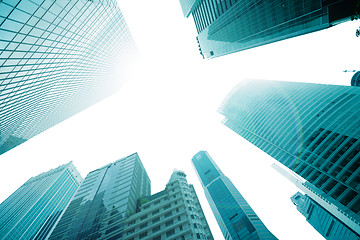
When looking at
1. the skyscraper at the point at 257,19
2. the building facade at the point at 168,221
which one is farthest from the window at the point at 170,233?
the skyscraper at the point at 257,19

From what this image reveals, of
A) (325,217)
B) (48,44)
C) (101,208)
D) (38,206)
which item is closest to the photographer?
(48,44)

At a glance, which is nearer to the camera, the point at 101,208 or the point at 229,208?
the point at 101,208

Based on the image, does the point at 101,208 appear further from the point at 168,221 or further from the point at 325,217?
the point at 325,217

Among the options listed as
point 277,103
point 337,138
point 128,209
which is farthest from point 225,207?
point 128,209

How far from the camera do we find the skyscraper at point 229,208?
112 metres

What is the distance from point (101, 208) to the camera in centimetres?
5709

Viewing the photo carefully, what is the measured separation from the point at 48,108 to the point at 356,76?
525 ft

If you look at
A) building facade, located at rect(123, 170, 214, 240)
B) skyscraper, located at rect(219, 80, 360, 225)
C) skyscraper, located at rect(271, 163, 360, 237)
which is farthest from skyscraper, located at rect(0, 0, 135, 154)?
skyscraper, located at rect(271, 163, 360, 237)

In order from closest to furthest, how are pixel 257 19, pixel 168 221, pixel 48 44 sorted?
pixel 48 44 < pixel 168 221 < pixel 257 19

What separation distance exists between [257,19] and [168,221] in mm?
64762

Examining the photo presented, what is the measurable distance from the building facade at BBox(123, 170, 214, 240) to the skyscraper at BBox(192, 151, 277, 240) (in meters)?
80.3

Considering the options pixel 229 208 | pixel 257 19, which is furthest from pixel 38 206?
pixel 257 19

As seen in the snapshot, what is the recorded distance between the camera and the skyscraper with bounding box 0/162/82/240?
103 meters

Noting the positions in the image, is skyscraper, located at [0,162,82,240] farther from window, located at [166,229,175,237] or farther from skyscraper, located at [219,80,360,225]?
skyscraper, located at [219,80,360,225]
